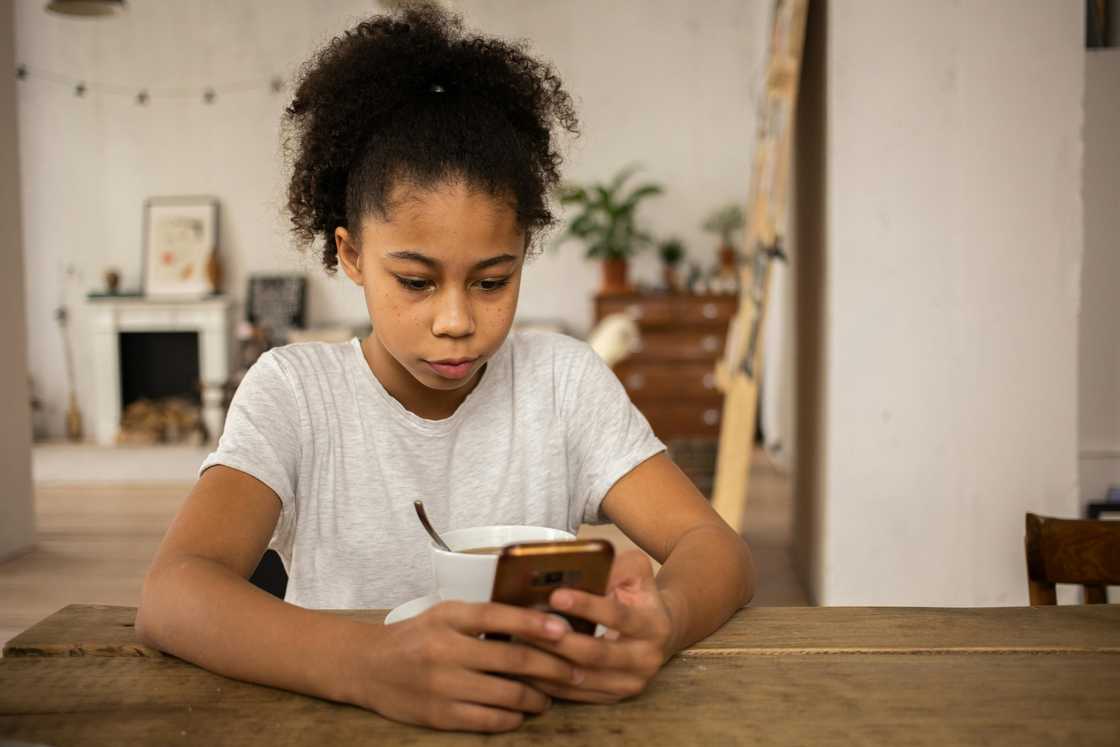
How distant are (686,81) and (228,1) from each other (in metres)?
3.33

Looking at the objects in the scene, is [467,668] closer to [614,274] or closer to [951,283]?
[951,283]

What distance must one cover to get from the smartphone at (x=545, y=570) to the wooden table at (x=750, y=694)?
0.09 metres

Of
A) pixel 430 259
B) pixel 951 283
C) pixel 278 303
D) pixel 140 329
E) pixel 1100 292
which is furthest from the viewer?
pixel 278 303

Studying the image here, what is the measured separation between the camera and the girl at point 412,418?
77cm

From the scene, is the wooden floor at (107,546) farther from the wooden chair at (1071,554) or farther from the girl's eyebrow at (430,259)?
the girl's eyebrow at (430,259)

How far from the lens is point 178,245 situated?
7125 millimetres

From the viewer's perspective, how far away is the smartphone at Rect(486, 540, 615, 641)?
59 centimetres

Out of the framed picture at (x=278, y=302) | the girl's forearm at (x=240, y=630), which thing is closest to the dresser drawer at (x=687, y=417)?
the framed picture at (x=278, y=302)

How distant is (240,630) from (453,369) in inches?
14.2

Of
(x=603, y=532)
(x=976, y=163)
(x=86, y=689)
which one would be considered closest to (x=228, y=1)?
(x=603, y=532)

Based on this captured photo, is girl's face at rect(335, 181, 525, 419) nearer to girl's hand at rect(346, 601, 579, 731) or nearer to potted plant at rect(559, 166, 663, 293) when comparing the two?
girl's hand at rect(346, 601, 579, 731)

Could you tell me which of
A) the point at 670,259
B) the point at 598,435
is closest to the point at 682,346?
the point at 670,259

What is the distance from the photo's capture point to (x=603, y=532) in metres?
4.31

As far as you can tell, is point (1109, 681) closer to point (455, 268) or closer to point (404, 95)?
point (455, 268)
